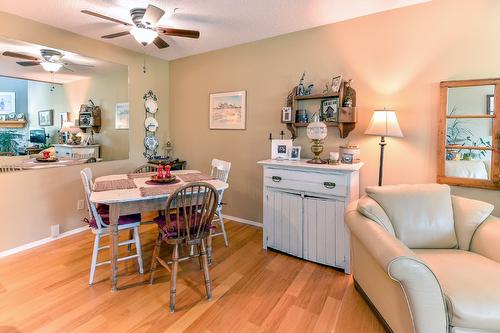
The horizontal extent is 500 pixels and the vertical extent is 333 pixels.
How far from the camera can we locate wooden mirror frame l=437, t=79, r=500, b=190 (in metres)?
2.16

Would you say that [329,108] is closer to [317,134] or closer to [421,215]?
[317,134]

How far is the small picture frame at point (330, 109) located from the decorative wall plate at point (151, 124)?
2600mm

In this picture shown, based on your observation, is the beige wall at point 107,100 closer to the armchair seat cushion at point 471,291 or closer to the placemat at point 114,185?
the placemat at point 114,185

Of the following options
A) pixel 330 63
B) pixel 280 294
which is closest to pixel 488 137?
pixel 330 63

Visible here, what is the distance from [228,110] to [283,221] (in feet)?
5.96

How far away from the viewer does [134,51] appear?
3.81 m

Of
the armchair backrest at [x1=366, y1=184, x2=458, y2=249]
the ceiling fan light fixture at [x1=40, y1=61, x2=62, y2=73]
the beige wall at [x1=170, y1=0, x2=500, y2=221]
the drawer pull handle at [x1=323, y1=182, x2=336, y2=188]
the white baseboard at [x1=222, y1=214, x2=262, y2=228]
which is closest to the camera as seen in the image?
the armchair backrest at [x1=366, y1=184, x2=458, y2=249]

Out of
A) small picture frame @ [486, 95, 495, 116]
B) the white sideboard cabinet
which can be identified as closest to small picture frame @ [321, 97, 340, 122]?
the white sideboard cabinet

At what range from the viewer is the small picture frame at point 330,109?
2.80 metres

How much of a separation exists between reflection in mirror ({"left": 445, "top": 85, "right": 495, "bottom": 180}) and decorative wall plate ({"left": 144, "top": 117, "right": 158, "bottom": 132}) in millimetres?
3719

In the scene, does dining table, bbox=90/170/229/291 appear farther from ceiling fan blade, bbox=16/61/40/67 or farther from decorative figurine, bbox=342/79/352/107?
ceiling fan blade, bbox=16/61/40/67

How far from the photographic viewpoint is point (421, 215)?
75.4 inches

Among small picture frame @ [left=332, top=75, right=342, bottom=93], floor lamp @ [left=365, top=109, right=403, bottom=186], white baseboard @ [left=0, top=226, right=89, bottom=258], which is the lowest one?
white baseboard @ [left=0, top=226, right=89, bottom=258]

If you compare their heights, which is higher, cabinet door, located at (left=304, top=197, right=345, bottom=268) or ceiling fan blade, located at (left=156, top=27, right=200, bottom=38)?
ceiling fan blade, located at (left=156, top=27, right=200, bottom=38)
